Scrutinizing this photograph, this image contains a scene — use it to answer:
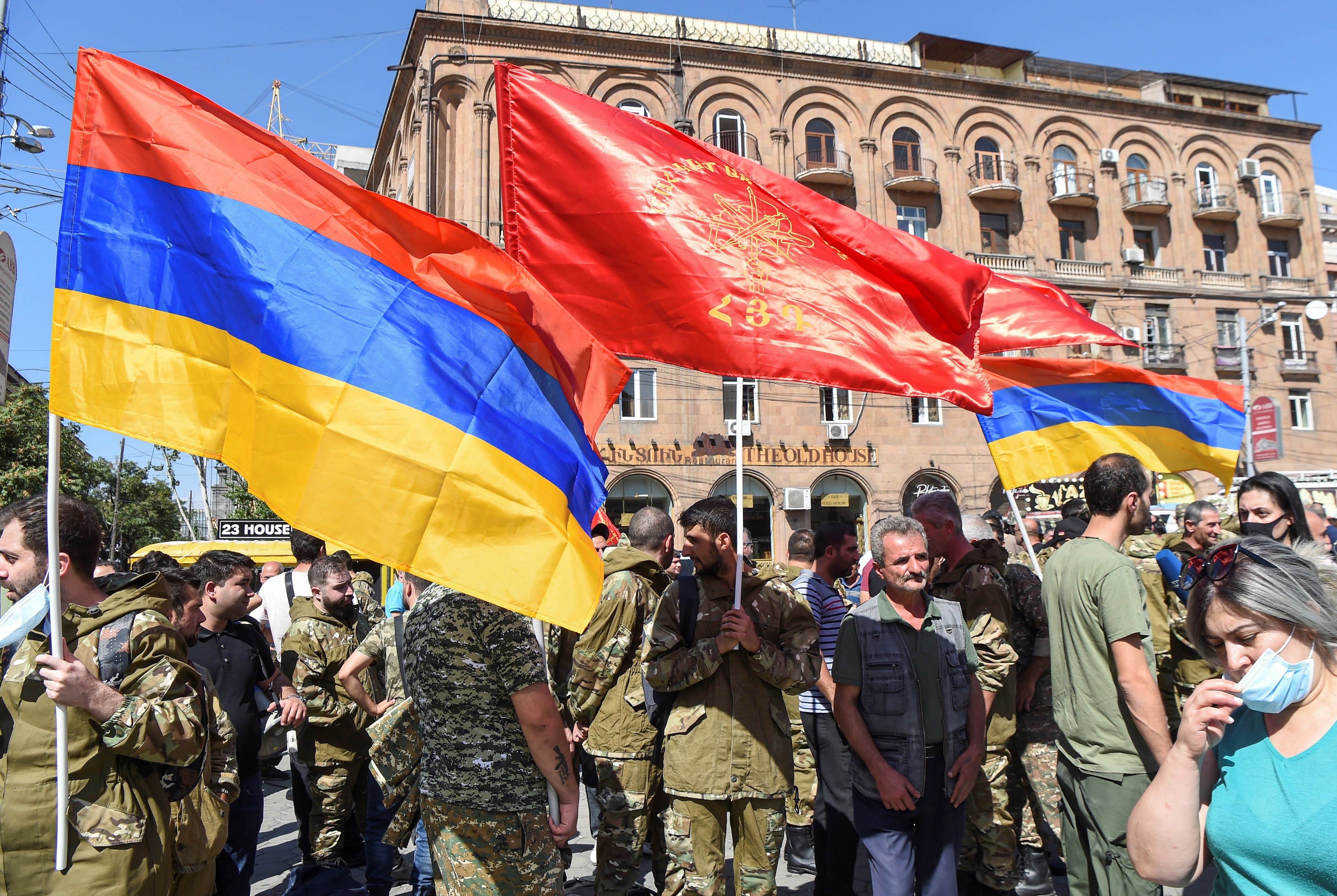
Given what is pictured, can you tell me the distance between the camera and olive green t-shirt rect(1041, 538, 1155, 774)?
3740 millimetres

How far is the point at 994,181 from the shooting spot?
32219 mm

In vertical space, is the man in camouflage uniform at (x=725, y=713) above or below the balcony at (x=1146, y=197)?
below

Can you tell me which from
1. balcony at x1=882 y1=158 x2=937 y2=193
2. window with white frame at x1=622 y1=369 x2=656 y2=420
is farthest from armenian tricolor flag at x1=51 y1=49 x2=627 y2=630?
balcony at x1=882 y1=158 x2=937 y2=193

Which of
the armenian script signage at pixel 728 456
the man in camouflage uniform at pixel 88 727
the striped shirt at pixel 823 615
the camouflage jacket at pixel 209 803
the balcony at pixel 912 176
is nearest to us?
the man in camouflage uniform at pixel 88 727

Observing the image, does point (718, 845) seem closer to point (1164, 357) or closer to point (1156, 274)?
point (1164, 357)

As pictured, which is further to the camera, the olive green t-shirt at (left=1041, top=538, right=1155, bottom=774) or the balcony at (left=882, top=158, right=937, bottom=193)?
the balcony at (left=882, top=158, right=937, bottom=193)

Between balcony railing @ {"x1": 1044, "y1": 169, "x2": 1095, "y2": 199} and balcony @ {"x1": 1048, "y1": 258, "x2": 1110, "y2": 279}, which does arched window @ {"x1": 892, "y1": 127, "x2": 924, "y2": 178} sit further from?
balcony @ {"x1": 1048, "y1": 258, "x2": 1110, "y2": 279}

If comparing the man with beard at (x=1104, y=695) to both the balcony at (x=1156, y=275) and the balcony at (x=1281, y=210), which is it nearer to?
the balcony at (x=1156, y=275)

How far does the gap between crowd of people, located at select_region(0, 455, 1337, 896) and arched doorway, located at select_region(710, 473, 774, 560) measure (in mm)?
21397

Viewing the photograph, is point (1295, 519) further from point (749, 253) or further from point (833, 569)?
Answer: point (749, 253)

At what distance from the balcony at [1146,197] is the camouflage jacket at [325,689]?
35208mm

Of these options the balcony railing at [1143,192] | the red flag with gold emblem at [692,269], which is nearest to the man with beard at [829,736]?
the red flag with gold emblem at [692,269]

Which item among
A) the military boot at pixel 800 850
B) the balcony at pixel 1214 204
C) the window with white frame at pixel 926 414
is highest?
the balcony at pixel 1214 204

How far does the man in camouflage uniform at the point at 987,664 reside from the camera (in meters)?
5.04
